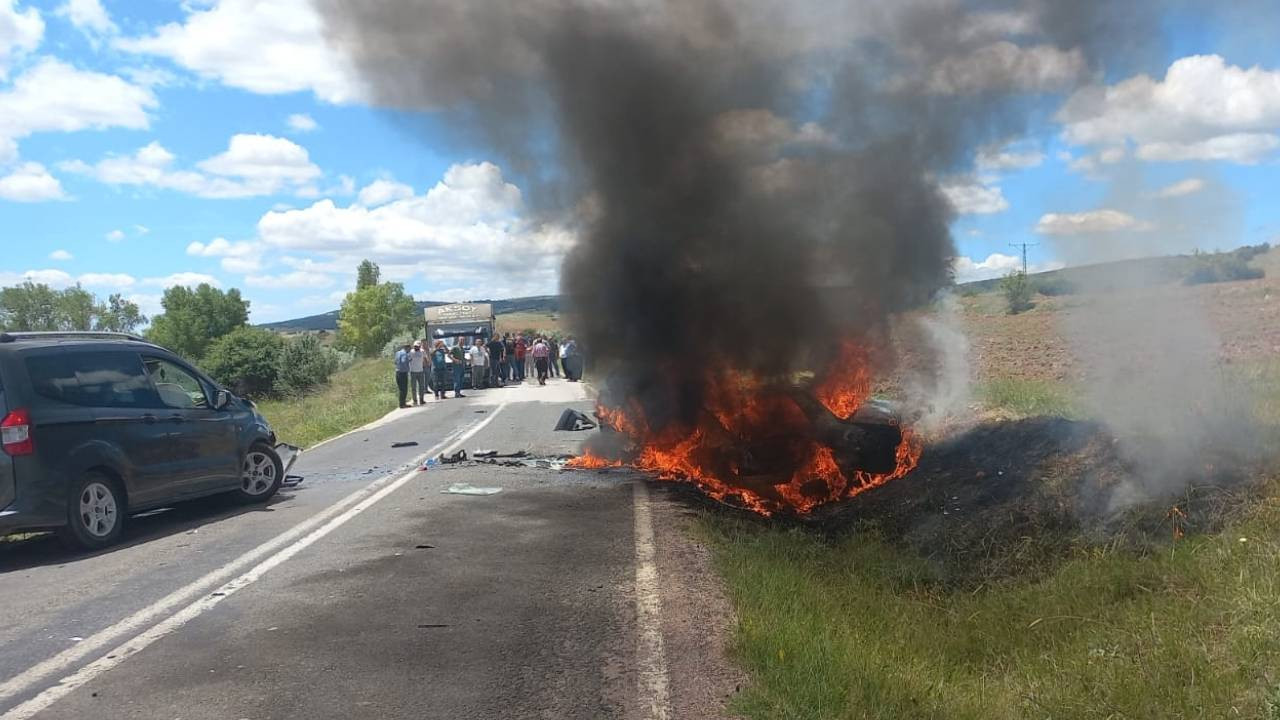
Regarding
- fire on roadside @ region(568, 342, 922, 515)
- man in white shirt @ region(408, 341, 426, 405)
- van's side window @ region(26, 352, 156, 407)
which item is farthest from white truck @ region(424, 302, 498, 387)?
van's side window @ region(26, 352, 156, 407)

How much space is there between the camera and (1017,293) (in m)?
33.4

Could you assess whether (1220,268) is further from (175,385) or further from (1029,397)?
(175,385)

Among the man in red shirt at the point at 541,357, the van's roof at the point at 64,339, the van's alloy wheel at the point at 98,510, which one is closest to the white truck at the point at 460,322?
the man in red shirt at the point at 541,357

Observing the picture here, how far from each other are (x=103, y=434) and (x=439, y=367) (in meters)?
17.2

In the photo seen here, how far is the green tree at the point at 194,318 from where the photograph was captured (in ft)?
284

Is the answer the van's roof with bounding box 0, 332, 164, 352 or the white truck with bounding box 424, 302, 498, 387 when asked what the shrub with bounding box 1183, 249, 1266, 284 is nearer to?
the van's roof with bounding box 0, 332, 164, 352

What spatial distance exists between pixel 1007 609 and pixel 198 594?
5087mm

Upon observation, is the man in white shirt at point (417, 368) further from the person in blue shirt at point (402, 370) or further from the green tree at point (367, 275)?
the green tree at point (367, 275)

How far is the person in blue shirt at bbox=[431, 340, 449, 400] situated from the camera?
2441cm

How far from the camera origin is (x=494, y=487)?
9531mm

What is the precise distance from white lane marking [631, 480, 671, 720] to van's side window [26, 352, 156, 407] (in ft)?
14.8

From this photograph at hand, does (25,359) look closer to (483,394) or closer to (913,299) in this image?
(913,299)

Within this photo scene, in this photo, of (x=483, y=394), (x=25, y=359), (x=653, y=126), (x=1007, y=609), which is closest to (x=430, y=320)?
(x=483, y=394)

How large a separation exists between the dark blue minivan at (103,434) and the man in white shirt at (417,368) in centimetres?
1314
